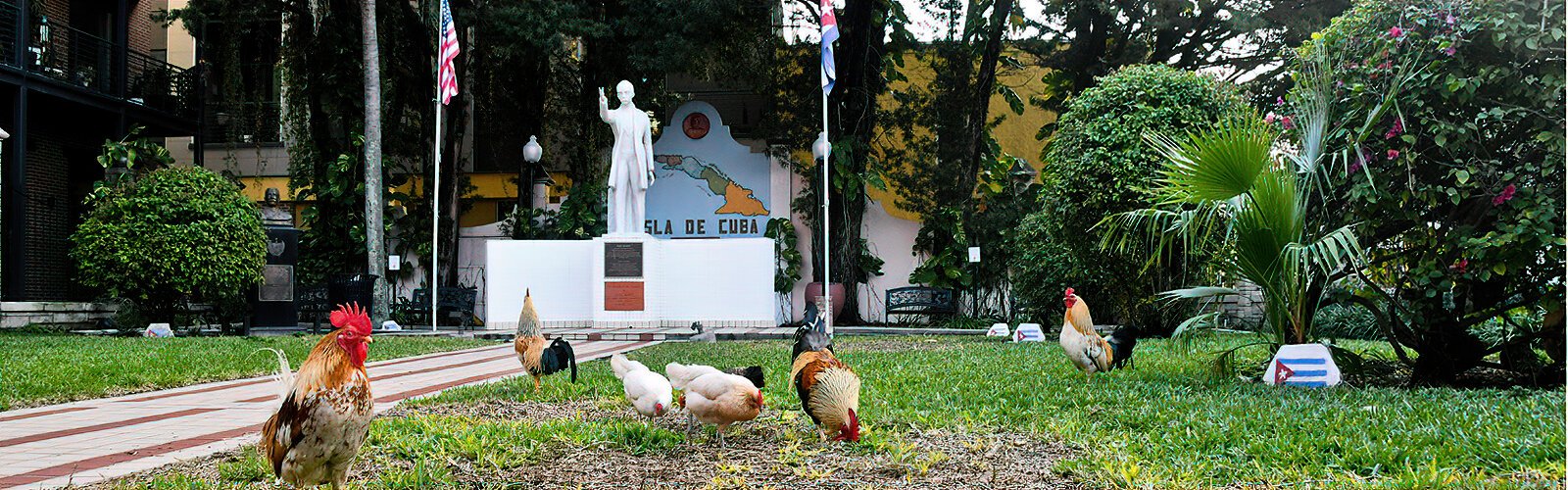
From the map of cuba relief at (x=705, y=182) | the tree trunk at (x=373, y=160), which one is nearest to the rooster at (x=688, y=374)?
the tree trunk at (x=373, y=160)

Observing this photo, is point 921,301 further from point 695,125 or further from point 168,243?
point 168,243

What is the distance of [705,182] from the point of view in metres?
19.8

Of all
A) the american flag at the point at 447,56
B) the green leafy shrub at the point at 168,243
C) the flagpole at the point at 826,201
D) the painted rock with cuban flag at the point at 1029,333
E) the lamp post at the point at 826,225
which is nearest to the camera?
the painted rock with cuban flag at the point at 1029,333

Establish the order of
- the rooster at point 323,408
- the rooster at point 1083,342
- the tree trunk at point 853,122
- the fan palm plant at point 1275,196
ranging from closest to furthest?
the rooster at point 323,408
the fan palm plant at point 1275,196
the rooster at point 1083,342
the tree trunk at point 853,122

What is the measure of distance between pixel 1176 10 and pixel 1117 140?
22.2 ft

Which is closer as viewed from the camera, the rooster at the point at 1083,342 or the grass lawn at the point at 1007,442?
the grass lawn at the point at 1007,442

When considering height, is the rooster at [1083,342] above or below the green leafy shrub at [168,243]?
below

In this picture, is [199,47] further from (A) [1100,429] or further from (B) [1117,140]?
(A) [1100,429]

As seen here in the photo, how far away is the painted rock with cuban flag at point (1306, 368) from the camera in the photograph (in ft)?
19.8

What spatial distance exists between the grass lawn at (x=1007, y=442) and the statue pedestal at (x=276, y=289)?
11593 millimetres

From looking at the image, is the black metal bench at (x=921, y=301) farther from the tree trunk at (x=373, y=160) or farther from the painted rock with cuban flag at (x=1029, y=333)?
the tree trunk at (x=373, y=160)

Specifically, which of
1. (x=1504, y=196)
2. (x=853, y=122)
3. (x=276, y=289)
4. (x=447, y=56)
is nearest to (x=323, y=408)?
(x=1504, y=196)

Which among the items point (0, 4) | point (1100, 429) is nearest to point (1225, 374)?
point (1100, 429)

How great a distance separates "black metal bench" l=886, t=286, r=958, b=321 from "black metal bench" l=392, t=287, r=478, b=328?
7.34 m
